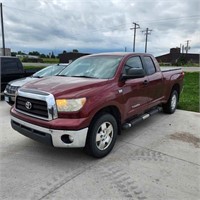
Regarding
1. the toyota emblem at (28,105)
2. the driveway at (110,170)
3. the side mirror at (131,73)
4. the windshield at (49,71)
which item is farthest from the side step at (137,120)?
the windshield at (49,71)

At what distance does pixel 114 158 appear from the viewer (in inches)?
140

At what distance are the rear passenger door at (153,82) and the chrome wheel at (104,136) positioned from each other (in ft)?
5.34

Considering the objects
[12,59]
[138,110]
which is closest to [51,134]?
[138,110]

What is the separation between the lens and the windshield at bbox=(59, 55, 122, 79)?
392 centimetres

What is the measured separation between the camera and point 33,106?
3.27m

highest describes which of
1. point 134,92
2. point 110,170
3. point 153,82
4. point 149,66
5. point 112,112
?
point 149,66

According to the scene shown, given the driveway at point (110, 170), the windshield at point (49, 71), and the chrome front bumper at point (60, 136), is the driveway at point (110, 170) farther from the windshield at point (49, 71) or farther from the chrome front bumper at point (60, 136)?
the windshield at point (49, 71)

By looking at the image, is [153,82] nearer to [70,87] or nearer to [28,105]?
[70,87]

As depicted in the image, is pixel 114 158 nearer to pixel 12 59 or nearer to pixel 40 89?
pixel 40 89

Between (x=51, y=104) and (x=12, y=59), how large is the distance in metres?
6.52

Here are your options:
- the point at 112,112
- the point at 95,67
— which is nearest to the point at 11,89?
the point at 95,67

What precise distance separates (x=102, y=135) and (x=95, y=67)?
1427 mm

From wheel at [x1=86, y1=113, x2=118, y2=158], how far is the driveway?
0.54 ft

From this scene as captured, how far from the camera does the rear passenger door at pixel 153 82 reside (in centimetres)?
484
